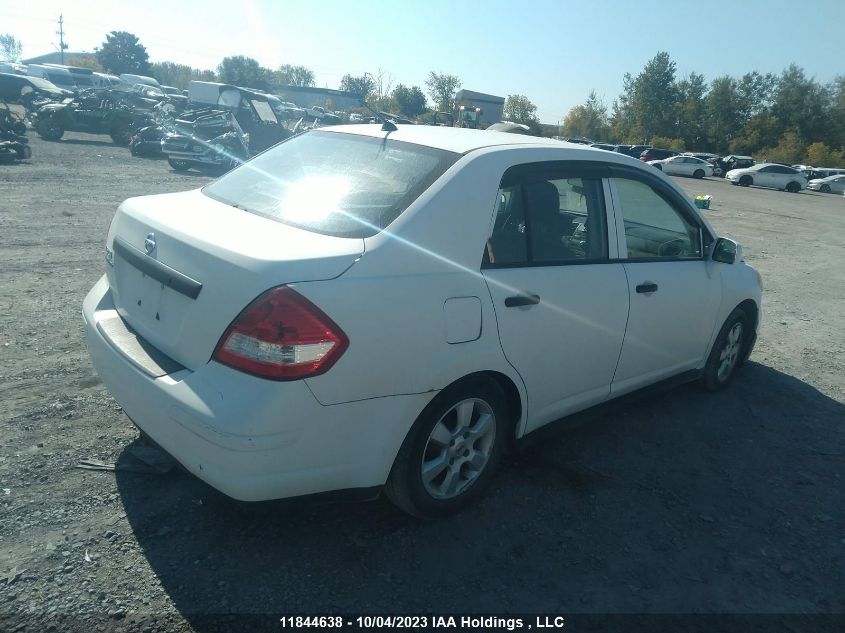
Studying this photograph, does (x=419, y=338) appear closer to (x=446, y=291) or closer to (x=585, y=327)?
(x=446, y=291)

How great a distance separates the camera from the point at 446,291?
2734mm

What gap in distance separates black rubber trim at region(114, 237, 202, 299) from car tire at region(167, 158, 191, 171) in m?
16.1

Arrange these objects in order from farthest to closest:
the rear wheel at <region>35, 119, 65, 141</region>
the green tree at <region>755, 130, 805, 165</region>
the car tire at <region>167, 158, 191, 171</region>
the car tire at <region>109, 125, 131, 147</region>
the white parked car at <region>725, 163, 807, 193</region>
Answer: the green tree at <region>755, 130, 805, 165</region>, the white parked car at <region>725, 163, 807, 193</region>, the car tire at <region>109, 125, 131, 147</region>, the rear wheel at <region>35, 119, 65, 141</region>, the car tire at <region>167, 158, 191, 171</region>

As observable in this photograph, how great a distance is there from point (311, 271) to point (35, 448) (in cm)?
A: 207

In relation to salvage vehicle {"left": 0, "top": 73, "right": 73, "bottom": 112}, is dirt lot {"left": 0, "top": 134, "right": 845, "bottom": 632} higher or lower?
lower

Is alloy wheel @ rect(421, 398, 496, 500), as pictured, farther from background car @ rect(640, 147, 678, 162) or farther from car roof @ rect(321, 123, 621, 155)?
background car @ rect(640, 147, 678, 162)

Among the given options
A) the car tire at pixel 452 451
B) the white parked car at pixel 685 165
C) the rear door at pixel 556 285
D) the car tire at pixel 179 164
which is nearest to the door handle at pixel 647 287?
the rear door at pixel 556 285

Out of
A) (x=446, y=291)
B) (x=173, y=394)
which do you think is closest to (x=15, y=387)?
(x=173, y=394)

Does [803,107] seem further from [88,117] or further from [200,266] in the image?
[200,266]

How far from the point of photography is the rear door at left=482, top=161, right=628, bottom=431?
3.05m

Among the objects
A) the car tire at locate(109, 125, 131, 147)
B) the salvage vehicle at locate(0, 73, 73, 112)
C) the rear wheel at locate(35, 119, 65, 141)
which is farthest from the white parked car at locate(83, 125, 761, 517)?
the salvage vehicle at locate(0, 73, 73, 112)

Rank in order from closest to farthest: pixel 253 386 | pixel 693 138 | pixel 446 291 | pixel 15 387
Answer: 1. pixel 253 386
2. pixel 446 291
3. pixel 15 387
4. pixel 693 138

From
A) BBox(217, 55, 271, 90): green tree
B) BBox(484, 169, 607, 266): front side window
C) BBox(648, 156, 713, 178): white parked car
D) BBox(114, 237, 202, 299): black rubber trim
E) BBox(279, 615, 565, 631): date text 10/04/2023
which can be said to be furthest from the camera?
BBox(217, 55, 271, 90): green tree

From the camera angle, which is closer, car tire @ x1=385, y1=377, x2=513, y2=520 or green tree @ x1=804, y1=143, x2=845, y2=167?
car tire @ x1=385, y1=377, x2=513, y2=520
